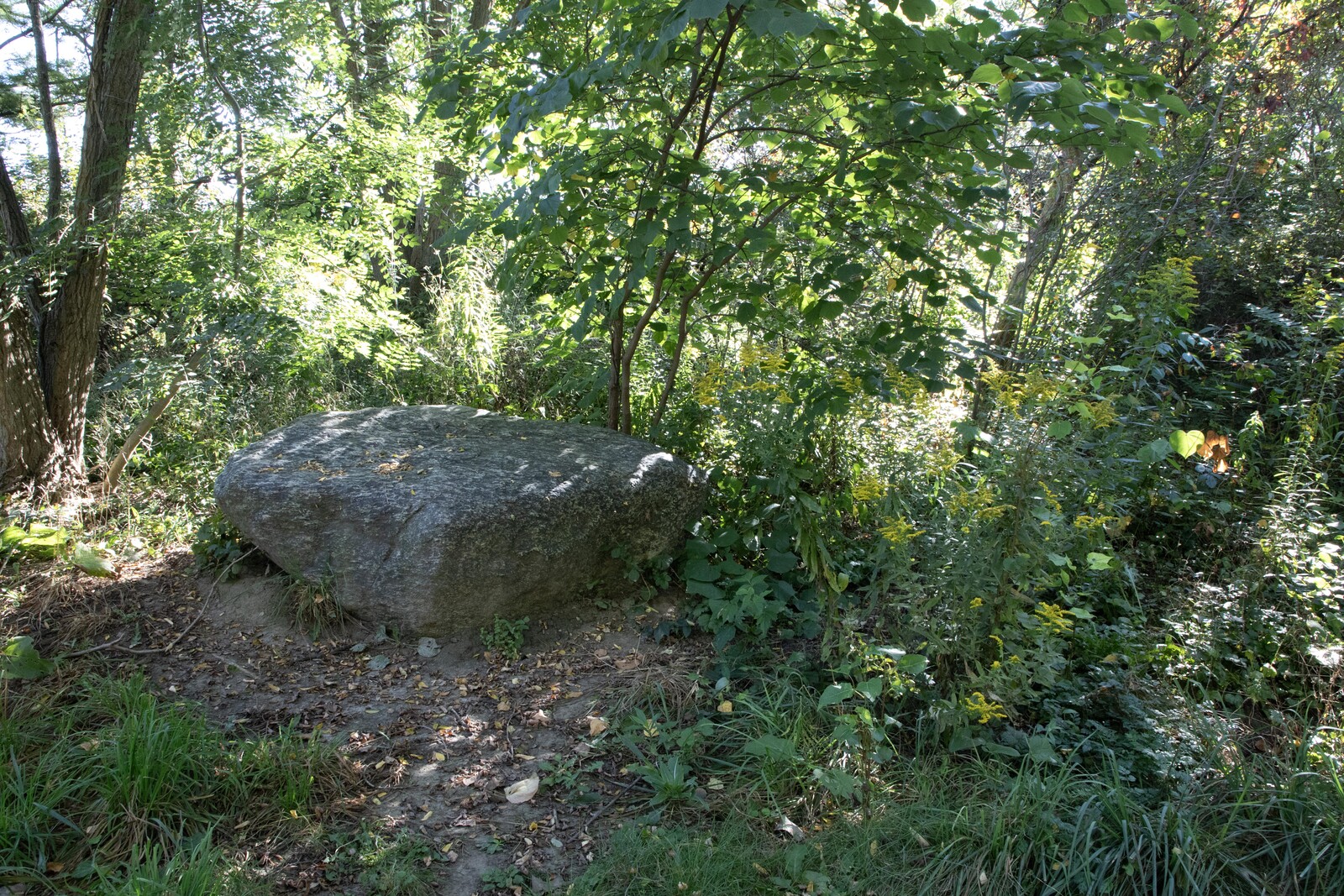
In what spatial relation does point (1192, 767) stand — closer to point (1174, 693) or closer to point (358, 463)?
point (1174, 693)

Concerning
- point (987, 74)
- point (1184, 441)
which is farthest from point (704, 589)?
point (987, 74)

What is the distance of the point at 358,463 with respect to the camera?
3.73m

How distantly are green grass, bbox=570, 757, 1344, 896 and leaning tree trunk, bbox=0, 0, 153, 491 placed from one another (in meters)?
4.16

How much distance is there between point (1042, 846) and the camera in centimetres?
222

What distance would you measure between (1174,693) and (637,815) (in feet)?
6.23

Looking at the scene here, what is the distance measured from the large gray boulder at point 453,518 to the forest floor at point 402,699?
194 mm

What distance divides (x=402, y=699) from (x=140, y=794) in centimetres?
90

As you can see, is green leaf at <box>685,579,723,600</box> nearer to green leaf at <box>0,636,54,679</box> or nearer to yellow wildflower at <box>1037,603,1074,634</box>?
yellow wildflower at <box>1037,603,1074,634</box>

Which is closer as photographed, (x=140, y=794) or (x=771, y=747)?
(x=140, y=794)

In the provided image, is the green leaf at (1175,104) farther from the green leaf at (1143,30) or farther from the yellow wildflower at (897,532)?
the yellow wildflower at (897,532)

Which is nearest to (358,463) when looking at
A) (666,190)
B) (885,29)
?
(666,190)

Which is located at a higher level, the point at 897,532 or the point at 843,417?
the point at 843,417

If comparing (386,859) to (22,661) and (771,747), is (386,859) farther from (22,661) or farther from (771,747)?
(22,661)

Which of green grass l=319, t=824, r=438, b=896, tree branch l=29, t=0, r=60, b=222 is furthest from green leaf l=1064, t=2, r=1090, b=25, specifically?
tree branch l=29, t=0, r=60, b=222
